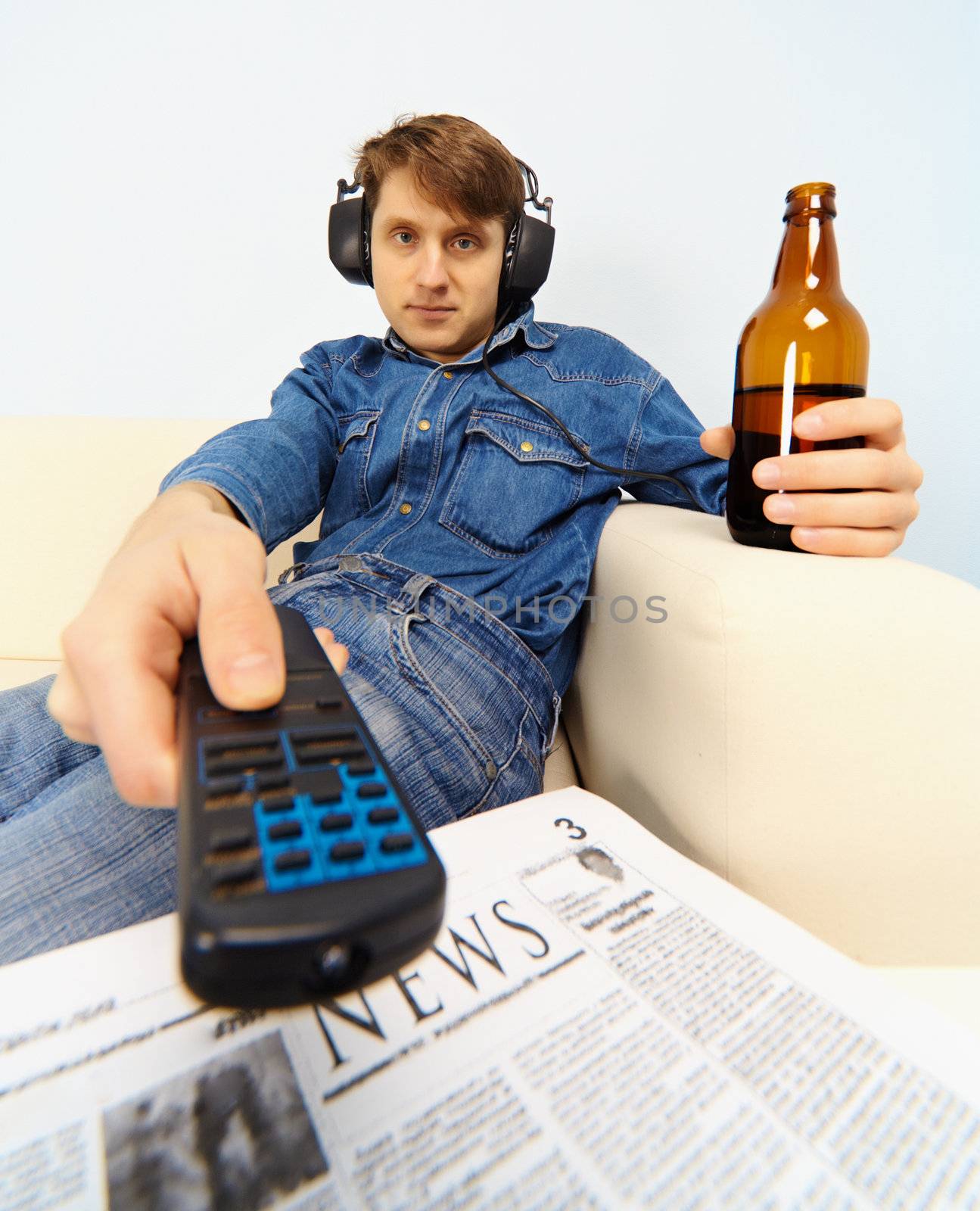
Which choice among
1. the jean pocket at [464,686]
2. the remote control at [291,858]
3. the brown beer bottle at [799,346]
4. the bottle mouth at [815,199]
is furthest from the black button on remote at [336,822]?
the bottle mouth at [815,199]

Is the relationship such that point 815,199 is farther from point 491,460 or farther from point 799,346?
point 491,460

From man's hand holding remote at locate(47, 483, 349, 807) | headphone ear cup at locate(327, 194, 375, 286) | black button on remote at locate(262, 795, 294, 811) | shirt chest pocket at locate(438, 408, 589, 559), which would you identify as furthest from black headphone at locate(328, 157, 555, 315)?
black button on remote at locate(262, 795, 294, 811)

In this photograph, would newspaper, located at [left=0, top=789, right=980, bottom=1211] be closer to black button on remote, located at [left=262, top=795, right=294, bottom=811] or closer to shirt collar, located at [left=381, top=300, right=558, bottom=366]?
black button on remote, located at [left=262, top=795, right=294, bottom=811]

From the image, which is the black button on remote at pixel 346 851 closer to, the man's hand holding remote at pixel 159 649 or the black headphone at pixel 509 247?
the man's hand holding remote at pixel 159 649

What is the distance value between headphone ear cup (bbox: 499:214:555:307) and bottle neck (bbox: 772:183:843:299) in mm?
310

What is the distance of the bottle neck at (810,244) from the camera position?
42cm

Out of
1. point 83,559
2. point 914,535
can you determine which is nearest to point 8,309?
point 83,559

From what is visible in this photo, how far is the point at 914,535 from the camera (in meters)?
1.03

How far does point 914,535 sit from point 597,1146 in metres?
1.11

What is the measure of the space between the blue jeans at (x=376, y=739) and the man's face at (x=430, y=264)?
0.97ft

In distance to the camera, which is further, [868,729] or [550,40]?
[550,40]

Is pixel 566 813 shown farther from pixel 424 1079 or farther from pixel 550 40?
pixel 550 40

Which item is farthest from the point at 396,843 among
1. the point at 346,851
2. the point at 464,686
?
the point at 464,686

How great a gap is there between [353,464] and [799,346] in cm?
47
